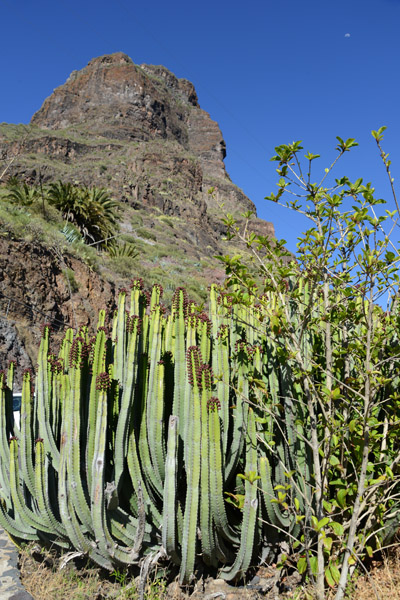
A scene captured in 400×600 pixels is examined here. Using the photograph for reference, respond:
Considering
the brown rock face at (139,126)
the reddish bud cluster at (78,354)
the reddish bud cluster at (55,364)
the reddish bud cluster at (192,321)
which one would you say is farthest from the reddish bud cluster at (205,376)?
the brown rock face at (139,126)

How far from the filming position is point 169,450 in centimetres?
291

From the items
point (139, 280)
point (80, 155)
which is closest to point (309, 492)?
point (139, 280)

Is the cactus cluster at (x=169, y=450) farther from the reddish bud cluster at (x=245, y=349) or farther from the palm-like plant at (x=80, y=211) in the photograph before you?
the palm-like plant at (x=80, y=211)

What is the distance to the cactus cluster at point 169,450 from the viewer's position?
9.43 ft

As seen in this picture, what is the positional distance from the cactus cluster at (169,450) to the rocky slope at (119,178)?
1.19 meters

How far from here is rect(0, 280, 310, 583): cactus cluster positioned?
2873 millimetres

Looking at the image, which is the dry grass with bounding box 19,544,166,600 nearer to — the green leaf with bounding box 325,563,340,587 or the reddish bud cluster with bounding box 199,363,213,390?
the green leaf with bounding box 325,563,340,587

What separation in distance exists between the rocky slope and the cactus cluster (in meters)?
1.19

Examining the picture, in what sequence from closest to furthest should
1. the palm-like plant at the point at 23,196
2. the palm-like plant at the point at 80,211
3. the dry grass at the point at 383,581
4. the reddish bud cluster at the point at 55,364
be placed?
the dry grass at the point at 383,581
the reddish bud cluster at the point at 55,364
the palm-like plant at the point at 23,196
the palm-like plant at the point at 80,211

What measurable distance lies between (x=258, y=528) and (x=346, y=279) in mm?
1815

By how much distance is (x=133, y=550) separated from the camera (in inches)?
118

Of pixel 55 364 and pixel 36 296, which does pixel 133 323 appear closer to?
pixel 55 364

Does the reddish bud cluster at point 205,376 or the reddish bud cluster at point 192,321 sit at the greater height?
the reddish bud cluster at point 192,321

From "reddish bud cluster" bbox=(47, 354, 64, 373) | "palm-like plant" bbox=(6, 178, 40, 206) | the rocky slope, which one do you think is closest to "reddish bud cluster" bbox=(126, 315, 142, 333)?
"reddish bud cluster" bbox=(47, 354, 64, 373)
